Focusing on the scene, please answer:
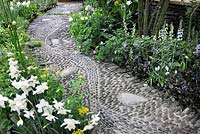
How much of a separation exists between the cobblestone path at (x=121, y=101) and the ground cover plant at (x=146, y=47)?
0.12 meters

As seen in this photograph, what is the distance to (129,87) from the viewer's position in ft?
12.1

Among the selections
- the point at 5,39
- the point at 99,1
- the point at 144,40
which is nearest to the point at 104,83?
the point at 144,40

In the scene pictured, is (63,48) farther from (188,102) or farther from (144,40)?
(188,102)

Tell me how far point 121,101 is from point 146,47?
101 cm

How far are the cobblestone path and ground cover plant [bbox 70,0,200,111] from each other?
0.12 metres

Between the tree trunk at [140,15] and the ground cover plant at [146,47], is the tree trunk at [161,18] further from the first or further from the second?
the tree trunk at [140,15]

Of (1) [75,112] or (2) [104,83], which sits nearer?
(1) [75,112]

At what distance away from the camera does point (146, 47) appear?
163 inches

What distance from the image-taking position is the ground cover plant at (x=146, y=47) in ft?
11.3

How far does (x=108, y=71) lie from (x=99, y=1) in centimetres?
191

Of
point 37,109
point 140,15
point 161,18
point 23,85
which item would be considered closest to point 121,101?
point 37,109

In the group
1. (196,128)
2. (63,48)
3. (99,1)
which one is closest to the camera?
(196,128)

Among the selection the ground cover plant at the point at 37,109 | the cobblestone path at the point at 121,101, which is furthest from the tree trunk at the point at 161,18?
Result: the ground cover plant at the point at 37,109

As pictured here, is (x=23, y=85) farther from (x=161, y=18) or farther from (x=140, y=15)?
(x=140, y=15)
